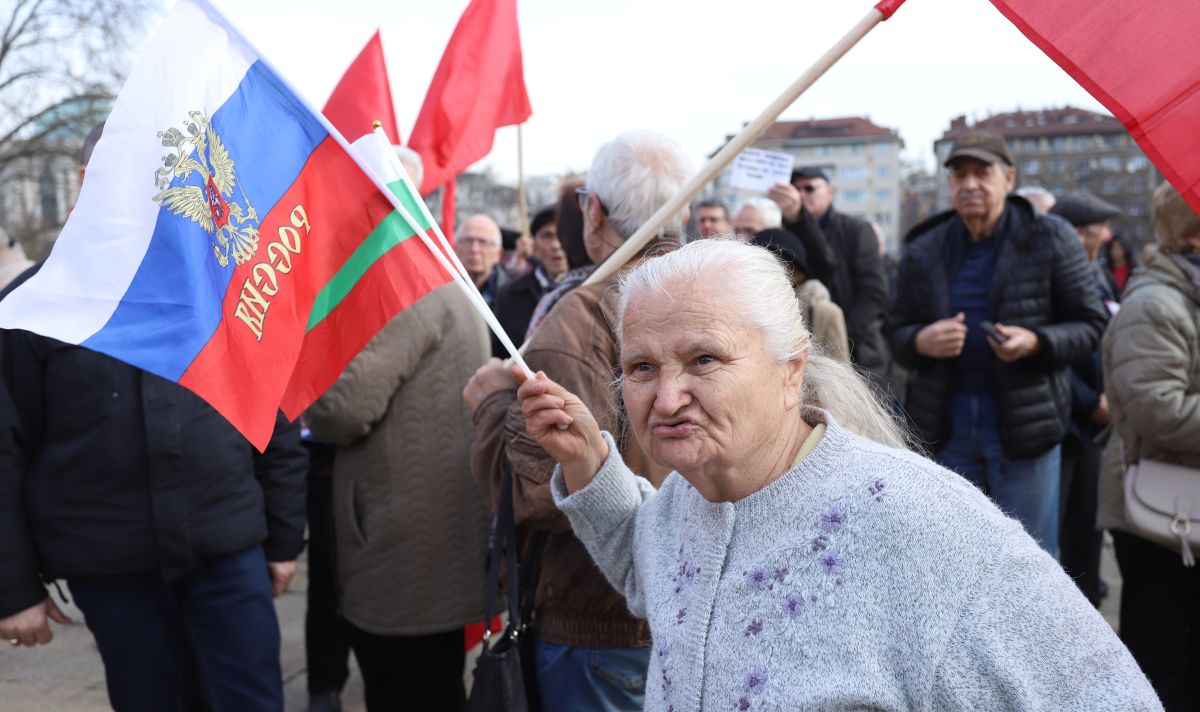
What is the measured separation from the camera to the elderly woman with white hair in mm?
1416

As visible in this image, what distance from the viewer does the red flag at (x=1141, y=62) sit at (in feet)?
5.70

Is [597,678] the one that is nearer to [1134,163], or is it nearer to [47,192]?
[47,192]

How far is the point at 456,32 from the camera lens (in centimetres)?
517

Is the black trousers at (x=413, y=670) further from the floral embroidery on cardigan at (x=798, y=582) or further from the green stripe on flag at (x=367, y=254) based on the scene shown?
the floral embroidery on cardigan at (x=798, y=582)

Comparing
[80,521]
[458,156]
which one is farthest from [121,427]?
[458,156]

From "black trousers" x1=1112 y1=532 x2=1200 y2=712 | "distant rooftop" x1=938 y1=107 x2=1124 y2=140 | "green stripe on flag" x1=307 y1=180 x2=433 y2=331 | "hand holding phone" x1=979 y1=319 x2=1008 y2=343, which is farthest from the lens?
"distant rooftop" x1=938 y1=107 x2=1124 y2=140

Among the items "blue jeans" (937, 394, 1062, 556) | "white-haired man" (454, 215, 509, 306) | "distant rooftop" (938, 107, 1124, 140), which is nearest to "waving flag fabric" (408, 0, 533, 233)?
"white-haired man" (454, 215, 509, 306)

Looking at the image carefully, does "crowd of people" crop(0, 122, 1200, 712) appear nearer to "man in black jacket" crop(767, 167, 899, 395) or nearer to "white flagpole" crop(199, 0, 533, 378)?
"white flagpole" crop(199, 0, 533, 378)

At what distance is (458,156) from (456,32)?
0.60 meters

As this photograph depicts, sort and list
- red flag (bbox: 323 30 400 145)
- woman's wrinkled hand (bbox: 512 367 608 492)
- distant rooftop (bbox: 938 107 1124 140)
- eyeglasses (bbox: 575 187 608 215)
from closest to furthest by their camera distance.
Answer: woman's wrinkled hand (bbox: 512 367 608 492)
eyeglasses (bbox: 575 187 608 215)
red flag (bbox: 323 30 400 145)
distant rooftop (bbox: 938 107 1124 140)

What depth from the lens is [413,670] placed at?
372 cm

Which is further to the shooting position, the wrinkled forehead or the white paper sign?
the white paper sign

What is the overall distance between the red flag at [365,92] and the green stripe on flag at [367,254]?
3.58 meters

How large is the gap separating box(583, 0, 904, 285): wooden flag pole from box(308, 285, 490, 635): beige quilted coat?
4.44ft
